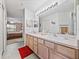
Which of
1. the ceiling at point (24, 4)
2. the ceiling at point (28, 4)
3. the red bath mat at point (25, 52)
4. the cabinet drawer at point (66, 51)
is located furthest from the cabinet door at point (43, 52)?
the ceiling at point (24, 4)

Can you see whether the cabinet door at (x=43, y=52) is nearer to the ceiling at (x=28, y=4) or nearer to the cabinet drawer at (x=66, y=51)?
the cabinet drawer at (x=66, y=51)

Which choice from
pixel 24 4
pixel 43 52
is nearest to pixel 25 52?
pixel 43 52

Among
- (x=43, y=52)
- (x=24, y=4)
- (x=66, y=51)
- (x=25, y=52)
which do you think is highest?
(x=24, y=4)

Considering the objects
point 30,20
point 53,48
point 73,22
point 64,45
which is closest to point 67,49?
point 64,45

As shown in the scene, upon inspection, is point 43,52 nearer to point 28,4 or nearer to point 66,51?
point 66,51

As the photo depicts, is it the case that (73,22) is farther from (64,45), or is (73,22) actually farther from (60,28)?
(64,45)

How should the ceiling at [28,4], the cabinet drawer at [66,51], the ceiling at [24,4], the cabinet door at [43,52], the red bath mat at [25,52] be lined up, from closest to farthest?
the cabinet drawer at [66,51] → the cabinet door at [43,52] → the red bath mat at [25,52] → the ceiling at [28,4] → the ceiling at [24,4]

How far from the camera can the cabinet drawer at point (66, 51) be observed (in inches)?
49.2

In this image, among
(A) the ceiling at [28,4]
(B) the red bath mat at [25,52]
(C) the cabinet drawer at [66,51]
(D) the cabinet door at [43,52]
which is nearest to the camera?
(C) the cabinet drawer at [66,51]

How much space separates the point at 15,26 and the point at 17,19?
3.55ft

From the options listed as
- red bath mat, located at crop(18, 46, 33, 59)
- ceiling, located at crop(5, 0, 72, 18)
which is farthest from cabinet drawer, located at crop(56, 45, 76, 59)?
ceiling, located at crop(5, 0, 72, 18)

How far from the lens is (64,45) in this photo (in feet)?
4.75

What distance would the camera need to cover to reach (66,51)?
139 cm

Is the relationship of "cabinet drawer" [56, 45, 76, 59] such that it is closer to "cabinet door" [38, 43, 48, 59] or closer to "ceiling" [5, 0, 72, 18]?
"cabinet door" [38, 43, 48, 59]
